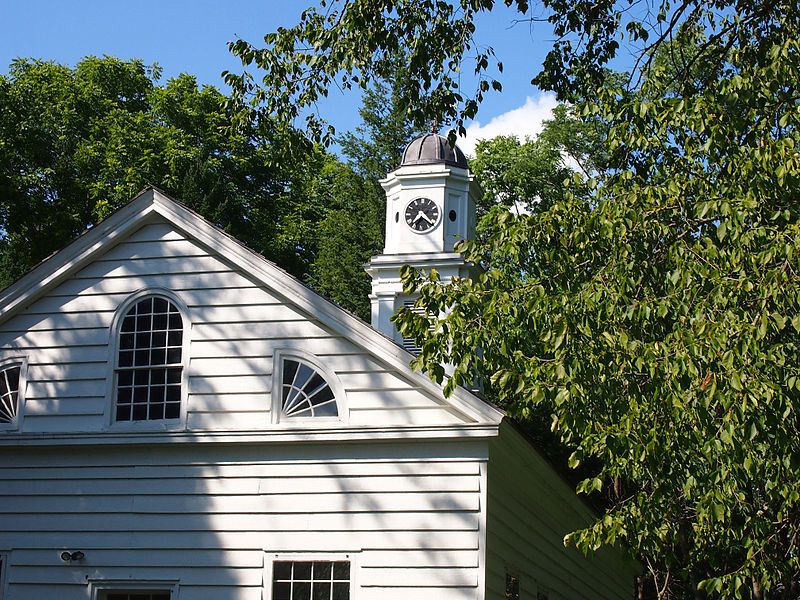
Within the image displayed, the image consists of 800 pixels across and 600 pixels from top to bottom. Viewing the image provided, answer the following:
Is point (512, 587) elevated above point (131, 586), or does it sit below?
above

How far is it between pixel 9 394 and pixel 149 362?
6.58ft

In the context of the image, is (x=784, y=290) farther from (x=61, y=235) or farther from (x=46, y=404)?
(x=61, y=235)

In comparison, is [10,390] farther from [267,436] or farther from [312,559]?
[312,559]

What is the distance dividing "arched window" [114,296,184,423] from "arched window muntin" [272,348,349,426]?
134 centimetres

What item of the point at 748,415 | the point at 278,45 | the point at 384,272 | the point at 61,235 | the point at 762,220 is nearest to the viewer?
the point at 748,415

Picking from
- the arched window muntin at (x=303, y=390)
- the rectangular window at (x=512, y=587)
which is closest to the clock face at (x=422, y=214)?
the arched window muntin at (x=303, y=390)

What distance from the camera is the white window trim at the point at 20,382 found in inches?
579

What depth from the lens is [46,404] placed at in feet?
48.2

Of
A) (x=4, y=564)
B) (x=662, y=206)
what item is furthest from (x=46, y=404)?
(x=662, y=206)

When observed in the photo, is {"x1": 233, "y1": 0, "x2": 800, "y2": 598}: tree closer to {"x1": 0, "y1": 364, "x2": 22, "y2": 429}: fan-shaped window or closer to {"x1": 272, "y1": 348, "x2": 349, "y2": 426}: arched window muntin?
{"x1": 272, "y1": 348, "x2": 349, "y2": 426}: arched window muntin

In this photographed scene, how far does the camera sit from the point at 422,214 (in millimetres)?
23156

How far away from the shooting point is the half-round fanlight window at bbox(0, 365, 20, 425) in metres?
14.9

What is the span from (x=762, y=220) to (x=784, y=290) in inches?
62.2

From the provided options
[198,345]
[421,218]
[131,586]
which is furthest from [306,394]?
[421,218]
